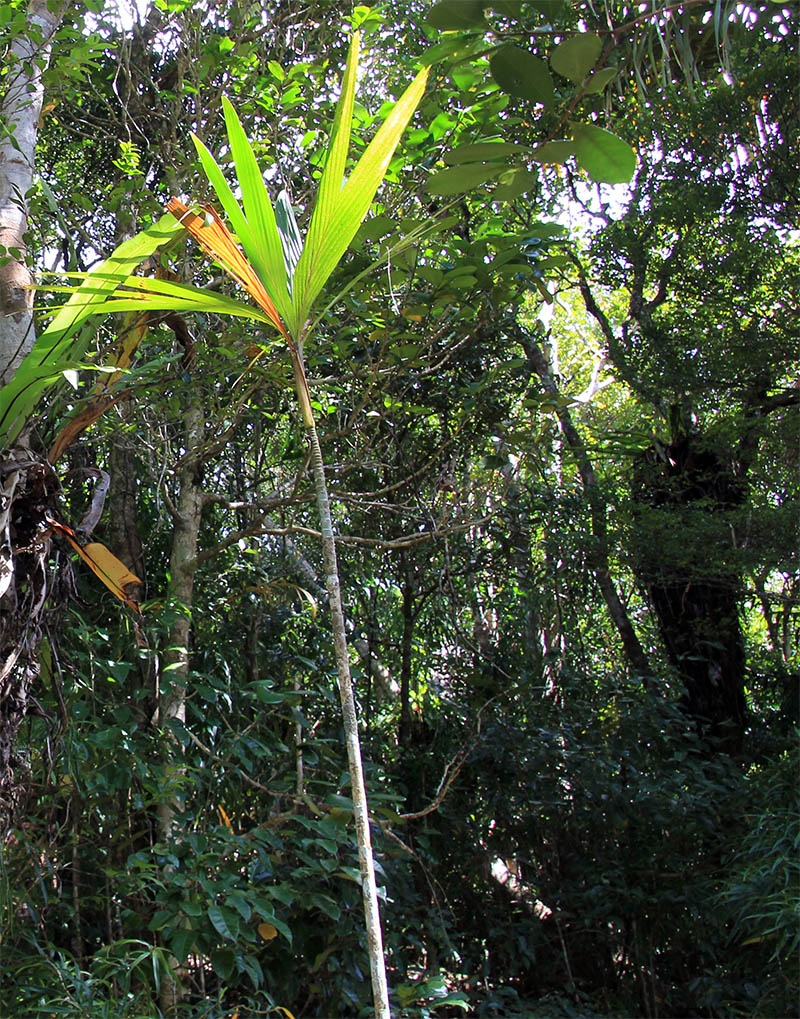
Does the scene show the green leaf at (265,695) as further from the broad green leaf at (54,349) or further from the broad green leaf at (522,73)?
the broad green leaf at (522,73)

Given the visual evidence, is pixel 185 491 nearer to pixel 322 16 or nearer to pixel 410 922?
pixel 410 922

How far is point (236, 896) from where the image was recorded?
2039 millimetres

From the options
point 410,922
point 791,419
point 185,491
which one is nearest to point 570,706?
point 410,922

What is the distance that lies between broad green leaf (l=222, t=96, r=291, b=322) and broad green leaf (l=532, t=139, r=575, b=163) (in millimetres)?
311

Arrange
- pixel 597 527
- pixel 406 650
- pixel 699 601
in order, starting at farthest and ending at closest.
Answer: pixel 699 601
pixel 597 527
pixel 406 650

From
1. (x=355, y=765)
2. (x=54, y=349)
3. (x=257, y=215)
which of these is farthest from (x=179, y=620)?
(x=257, y=215)

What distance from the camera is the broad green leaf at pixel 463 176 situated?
82 cm

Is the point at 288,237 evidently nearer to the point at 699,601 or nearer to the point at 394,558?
the point at 394,558

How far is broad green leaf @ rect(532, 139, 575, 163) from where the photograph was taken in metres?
0.79

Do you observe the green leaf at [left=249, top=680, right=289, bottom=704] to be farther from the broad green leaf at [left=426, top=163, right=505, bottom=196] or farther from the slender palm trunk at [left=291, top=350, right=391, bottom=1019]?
the broad green leaf at [left=426, top=163, right=505, bottom=196]

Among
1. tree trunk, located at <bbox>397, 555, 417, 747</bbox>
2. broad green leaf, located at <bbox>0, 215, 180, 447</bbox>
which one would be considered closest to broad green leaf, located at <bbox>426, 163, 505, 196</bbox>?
broad green leaf, located at <bbox>0, 215, 180, 447</bbox>

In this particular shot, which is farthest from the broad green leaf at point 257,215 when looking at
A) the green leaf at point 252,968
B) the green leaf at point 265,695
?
the green leaf at point 252,968

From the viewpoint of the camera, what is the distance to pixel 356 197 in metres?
0.95

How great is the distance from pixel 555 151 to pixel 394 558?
2.88 metres
